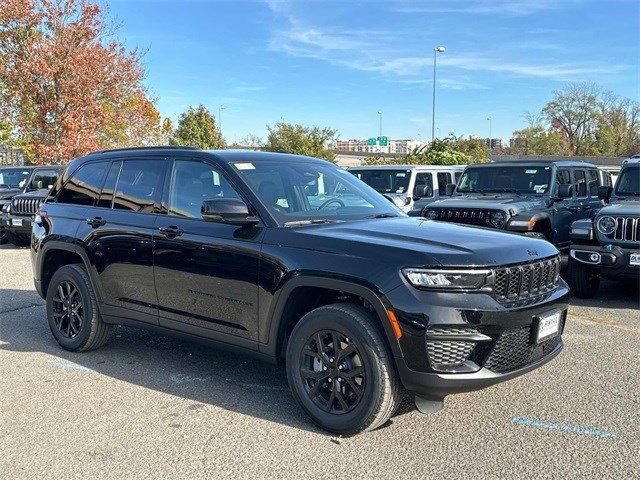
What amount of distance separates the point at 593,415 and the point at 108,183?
4.27 meters

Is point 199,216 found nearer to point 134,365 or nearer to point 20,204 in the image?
point 134,365

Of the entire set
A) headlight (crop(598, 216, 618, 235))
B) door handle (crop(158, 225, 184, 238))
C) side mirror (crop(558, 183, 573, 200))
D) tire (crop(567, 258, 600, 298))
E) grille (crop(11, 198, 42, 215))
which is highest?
side mirror (crop(558, 183, 573, 200))

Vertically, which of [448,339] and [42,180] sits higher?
[42,180]

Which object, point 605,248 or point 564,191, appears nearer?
point 605,248

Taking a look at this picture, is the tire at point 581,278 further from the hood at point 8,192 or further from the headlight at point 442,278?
the hood at point 8,192

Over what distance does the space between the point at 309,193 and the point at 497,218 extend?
15.9ft

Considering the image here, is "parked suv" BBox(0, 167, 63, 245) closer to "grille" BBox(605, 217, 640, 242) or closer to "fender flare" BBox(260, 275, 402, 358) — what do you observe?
"fender flare" BBox(260, 275, 402, 358)

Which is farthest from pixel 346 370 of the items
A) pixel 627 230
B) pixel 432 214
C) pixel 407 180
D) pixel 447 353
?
pixel 407 180

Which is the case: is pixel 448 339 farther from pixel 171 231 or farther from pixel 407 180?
pixel 407 180

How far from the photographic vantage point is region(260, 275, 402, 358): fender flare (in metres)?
3.51

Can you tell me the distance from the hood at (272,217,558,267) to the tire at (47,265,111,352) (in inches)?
88.3

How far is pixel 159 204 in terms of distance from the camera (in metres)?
4.87

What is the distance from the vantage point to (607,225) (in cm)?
744

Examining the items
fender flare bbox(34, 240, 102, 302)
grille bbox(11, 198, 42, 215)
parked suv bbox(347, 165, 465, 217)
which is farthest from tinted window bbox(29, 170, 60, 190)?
fender flare bbox(34, 240, 102, 302)
